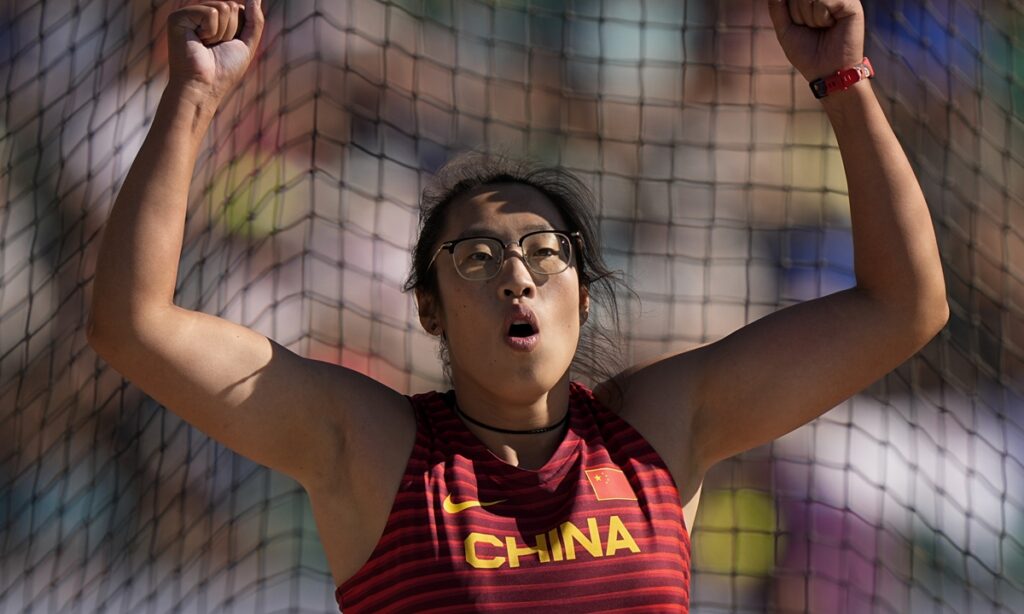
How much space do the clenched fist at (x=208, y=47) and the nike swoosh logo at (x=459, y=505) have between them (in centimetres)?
Answer: 47

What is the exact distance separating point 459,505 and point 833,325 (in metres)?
0.48

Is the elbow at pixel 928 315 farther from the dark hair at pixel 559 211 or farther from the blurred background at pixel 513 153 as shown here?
the blurred background at pixel 513 153

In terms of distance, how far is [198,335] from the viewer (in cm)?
132

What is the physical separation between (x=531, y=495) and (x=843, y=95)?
566 millimetres

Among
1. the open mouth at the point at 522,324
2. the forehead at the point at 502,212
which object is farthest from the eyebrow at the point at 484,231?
the open mouth at the point at 522,324

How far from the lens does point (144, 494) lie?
2.28 metres

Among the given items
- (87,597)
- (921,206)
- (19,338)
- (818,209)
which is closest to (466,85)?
(818,209)

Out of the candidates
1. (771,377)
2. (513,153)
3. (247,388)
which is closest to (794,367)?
(771,377)

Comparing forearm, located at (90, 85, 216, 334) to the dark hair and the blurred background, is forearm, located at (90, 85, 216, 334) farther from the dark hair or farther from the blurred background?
the blurred background

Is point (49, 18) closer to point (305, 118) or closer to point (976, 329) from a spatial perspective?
point (305, 118)

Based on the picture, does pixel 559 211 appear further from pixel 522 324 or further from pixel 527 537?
pixel 527 537

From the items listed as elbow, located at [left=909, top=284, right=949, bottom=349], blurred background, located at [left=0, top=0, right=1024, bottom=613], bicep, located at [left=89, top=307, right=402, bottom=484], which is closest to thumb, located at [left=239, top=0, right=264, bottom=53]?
bicep, located at [left=89, top=307, right=402, bottom=484]

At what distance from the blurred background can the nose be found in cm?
101

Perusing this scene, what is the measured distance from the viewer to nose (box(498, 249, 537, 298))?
1451mm
